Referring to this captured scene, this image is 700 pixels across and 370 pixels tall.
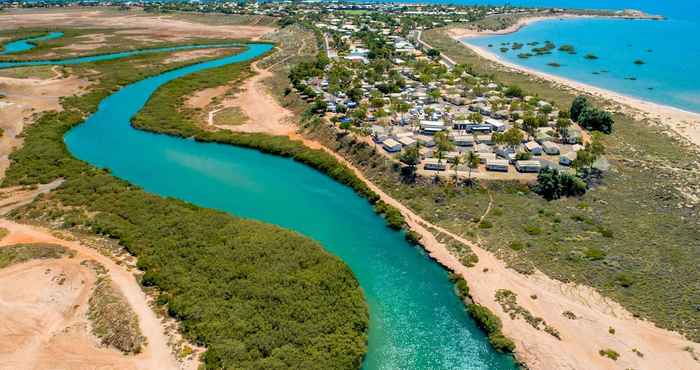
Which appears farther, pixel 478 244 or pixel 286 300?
pixel 478 244

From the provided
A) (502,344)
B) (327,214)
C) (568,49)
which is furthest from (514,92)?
(568,49)

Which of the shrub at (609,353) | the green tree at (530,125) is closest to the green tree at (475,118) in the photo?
the green tree at (530,125)

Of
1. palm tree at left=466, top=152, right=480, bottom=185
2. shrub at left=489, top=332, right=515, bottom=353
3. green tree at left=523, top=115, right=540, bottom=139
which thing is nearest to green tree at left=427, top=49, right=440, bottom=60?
green tree at left=523, top=115, right=540, bottom=139

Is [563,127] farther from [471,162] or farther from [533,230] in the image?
[533,230]

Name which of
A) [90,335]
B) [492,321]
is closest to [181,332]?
[90,335]

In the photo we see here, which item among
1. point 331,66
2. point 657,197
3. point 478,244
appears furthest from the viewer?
point 331,66

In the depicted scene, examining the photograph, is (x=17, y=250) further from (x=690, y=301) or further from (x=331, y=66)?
(x=331, y=66)
